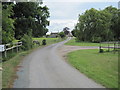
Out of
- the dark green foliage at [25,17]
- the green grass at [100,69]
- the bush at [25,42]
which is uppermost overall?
the dark green foliage at [25,17]

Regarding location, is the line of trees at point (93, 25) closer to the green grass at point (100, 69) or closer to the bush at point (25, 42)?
the bush at point (25, 42)

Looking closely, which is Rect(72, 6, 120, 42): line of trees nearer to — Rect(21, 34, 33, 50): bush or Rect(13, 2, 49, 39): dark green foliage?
Rect(13, 2, 49, 39): dark green foliage

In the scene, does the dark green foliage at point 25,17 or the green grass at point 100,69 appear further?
the dark green foliage at point 25,17

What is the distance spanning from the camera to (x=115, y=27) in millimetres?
18812

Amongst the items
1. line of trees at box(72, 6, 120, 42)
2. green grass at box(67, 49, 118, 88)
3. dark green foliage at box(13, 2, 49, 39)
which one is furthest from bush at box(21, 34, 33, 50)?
line of trees at box(72, 6, 120, 42)

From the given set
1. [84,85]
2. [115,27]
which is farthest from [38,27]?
[84,85]

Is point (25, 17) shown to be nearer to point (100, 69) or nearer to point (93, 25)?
point (100, 69)

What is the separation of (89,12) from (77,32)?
7568 mm

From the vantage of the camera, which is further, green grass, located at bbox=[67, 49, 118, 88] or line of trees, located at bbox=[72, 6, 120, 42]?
line of trees, located at bbox=[72, 6, 120, 42]

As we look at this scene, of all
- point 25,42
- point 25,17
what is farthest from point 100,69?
point 25,17

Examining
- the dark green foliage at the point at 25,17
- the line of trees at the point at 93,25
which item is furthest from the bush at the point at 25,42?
the line of trees at the point at 93,25

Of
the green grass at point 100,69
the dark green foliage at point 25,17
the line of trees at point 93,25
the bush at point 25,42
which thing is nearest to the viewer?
the green grass at point 100,69

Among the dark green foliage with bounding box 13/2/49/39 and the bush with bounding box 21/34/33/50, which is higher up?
the dark green foliage with bounding box 13/2/49/39

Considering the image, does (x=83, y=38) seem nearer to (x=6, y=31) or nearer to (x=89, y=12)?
(x=89, y=12)
